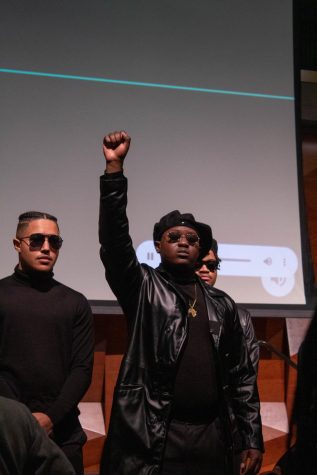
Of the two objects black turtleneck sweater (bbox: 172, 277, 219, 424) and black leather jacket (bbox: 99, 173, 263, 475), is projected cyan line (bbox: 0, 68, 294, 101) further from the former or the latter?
black turtleneck sweater (bbox: 172, 277, 219, 424)

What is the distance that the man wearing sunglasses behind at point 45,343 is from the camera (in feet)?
8.29

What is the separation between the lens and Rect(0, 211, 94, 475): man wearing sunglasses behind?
2.53m

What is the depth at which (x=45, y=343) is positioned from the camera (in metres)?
2.58

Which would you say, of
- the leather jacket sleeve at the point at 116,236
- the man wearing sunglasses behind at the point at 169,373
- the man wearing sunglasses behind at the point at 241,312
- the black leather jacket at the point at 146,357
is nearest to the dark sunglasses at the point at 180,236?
the man wearing sunglasses behind at the point at 169,373

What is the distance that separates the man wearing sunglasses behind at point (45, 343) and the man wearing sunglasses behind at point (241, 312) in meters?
0.78

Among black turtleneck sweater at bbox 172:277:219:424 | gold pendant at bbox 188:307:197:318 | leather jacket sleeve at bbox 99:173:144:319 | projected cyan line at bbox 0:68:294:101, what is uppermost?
projected cyan line at bbox 0:68:294:101

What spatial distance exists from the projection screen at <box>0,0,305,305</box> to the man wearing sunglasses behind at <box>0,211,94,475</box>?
3.35ft

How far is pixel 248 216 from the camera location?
4.24 meters

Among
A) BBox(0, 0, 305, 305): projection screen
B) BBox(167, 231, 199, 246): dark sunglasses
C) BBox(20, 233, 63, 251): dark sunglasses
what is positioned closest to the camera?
BBox(167, 231, 199, 246): dark sunglasses

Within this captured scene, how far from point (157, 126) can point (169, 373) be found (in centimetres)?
225

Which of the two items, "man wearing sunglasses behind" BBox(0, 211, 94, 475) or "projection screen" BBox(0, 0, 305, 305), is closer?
"man wearing sunglasses behind" BBox(0, 211, 94, 475)

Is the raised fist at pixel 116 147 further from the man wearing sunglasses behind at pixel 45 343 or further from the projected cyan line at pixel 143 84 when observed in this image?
the projected cyan line at pixel 143 84

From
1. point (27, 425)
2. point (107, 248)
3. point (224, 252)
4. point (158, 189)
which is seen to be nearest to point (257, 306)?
point (224, 252)

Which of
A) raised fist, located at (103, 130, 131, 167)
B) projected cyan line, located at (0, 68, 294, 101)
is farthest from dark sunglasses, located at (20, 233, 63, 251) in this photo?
projected cyan line, located at (0, 68, 294, 101)
